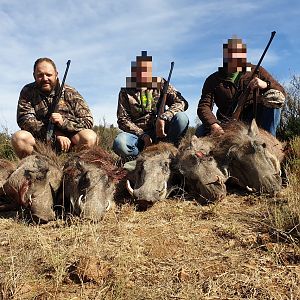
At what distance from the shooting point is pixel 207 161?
5348 millimetres

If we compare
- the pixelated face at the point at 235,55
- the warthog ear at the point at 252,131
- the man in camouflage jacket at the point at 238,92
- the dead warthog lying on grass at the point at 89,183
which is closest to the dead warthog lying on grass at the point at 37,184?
the dead warthog lying on grass at the point at 89,183

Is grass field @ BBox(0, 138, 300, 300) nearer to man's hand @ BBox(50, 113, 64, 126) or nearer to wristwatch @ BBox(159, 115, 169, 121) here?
wristwatch @ BBox(159, 115, 169, 121)

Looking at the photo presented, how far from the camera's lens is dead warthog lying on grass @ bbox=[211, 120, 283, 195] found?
508 cm

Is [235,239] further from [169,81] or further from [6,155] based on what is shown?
[6,155]

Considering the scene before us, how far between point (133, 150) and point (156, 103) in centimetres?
84

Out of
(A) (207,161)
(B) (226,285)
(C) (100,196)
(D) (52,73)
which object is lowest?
(B) (226,285)

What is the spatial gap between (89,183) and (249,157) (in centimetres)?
188

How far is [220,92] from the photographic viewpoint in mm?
6703

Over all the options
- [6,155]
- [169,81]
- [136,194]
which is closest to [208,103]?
[169,81]

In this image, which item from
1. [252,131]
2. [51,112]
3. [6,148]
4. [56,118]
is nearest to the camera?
[252,131]

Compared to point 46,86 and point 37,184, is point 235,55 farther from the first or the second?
point 37,184

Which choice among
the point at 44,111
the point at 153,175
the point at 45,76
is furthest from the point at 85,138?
the point at 153,175

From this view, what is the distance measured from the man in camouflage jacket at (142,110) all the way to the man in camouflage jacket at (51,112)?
1.72ft

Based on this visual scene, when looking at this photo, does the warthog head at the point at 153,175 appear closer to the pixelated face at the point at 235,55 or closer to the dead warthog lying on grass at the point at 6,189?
the dead warthog lying on grass at the point at 6,189
